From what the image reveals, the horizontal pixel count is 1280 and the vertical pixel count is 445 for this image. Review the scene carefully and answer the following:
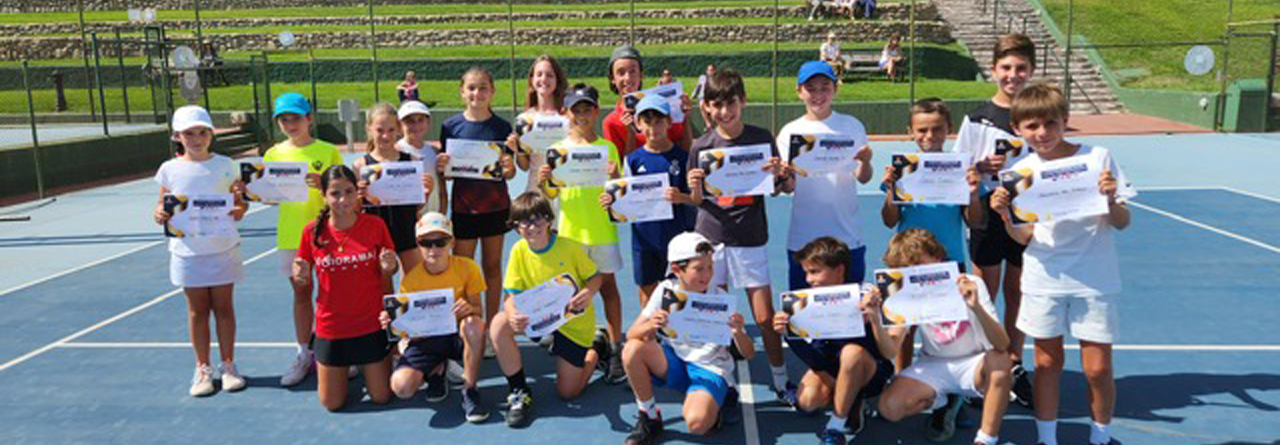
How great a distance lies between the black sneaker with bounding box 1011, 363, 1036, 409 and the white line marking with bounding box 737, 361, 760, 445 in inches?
55.7

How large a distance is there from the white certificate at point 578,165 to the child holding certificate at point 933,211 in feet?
5.28

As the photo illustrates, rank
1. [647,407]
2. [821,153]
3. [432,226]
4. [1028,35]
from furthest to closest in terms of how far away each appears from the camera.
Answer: [1028,35], [432,226], [821,153], [647,407]

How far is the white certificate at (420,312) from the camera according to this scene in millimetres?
4793

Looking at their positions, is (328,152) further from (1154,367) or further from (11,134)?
(11,134)

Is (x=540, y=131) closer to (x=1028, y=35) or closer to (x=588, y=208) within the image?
(x=588, y=208)

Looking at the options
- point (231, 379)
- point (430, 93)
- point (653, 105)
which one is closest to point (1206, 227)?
point (653, 105)

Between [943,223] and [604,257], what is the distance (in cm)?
192

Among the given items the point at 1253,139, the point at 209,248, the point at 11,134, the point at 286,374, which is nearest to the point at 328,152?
the point at 209,248

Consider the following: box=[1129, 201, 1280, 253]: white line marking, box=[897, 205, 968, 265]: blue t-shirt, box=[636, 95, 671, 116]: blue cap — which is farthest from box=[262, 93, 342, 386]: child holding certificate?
box=[1129, 201, 1280, 253]: white line marking

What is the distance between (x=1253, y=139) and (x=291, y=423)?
67.9 feet

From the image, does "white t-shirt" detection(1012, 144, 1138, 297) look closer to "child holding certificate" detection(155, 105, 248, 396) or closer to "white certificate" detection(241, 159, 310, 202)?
"white certificate" detection(241, 159, 310, 202)

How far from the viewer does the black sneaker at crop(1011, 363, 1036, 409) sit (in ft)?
15.8

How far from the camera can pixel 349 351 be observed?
5004 mm

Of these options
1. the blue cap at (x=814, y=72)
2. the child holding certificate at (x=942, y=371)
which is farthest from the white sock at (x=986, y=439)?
the blue cap at (x=814, y=72)
